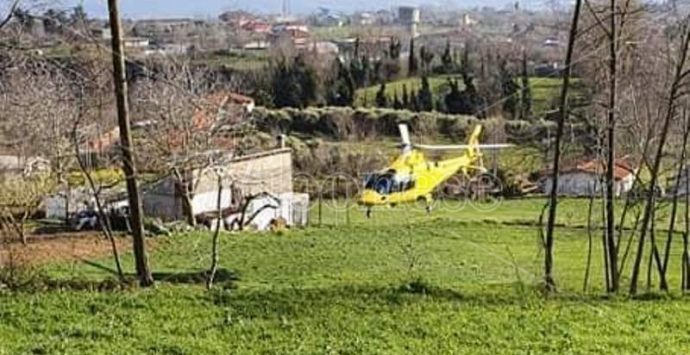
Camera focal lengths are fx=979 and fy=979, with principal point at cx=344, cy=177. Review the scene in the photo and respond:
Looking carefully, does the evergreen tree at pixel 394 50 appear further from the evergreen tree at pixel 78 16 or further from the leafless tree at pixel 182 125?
the evergreen tree at pixel 78 16

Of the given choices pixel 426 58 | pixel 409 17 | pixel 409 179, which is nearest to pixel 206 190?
pixel 409 179

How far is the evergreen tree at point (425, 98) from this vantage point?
50419 millimetres

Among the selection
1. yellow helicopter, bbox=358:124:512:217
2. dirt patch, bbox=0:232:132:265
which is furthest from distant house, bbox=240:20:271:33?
dirt patch, bbox=0:232:132:265

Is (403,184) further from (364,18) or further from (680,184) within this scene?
(364,18)

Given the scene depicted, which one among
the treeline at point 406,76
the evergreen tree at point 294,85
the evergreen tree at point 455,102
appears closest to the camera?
the treeline at point 406,76

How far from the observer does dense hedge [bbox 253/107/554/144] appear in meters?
46.0

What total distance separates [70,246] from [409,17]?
254ft

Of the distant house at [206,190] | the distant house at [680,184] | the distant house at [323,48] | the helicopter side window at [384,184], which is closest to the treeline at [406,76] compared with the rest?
the distant house at [323,48]

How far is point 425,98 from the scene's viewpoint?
51188 mm

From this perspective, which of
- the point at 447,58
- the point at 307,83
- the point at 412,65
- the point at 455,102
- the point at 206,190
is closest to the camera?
the point at 206,190

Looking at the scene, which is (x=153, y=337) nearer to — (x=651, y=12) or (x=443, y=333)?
(x=443, y=333)

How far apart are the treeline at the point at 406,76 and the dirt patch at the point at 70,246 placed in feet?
81.4

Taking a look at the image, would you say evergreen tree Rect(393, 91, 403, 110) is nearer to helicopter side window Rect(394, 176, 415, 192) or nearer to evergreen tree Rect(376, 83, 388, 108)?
evergreen tree Rect(376, 83, 388, 108)

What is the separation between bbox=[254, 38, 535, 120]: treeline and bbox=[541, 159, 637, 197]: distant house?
20781 millimetres
